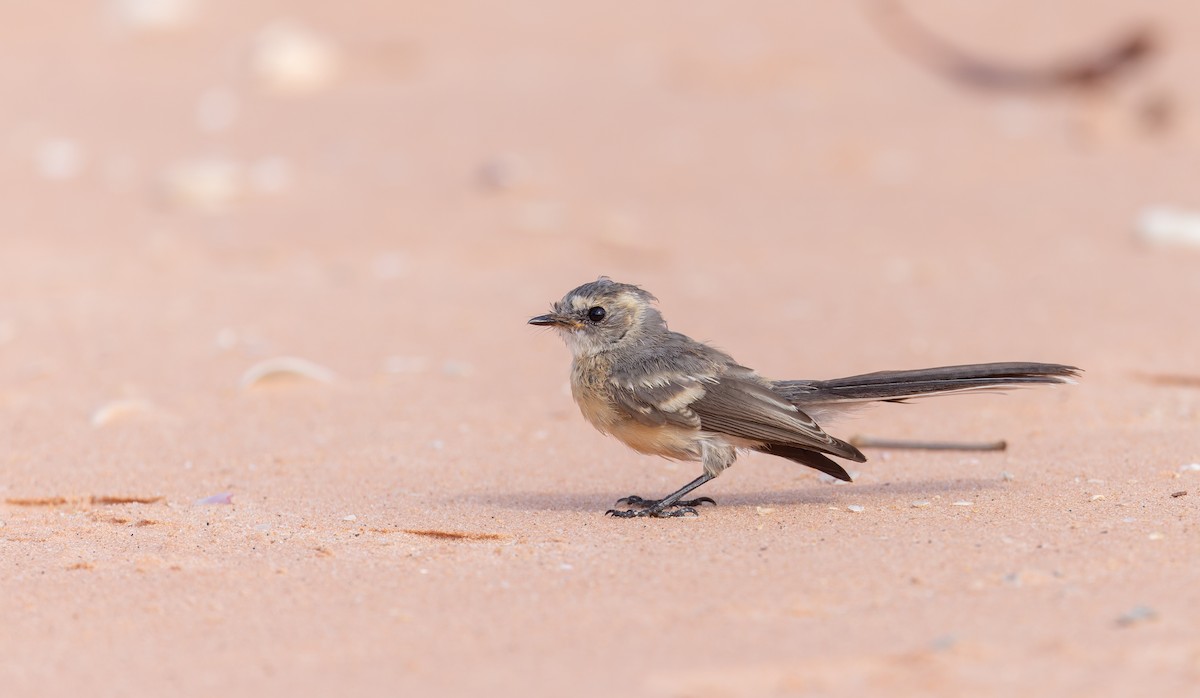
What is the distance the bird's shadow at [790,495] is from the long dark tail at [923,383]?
15.3 inches

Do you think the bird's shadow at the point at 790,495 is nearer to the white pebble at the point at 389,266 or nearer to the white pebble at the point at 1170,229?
the white pebble at the point at 389,266

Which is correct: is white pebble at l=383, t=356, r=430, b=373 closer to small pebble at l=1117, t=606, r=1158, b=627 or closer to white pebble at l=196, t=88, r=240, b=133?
small pebble at l=1117, t=606, r=1158, b=627

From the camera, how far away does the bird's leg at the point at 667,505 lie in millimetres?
5469

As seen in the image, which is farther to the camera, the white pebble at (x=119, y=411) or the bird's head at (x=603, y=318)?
the white pebble at (x=119, y=411)

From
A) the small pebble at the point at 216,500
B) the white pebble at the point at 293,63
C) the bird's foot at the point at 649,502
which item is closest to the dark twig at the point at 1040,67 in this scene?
the white pebble at the point at 293,63

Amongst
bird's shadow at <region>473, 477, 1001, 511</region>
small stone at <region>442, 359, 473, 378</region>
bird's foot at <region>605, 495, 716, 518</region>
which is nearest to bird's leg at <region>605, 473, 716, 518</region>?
bird's foot at <region>605, 495, 716, 518</region>

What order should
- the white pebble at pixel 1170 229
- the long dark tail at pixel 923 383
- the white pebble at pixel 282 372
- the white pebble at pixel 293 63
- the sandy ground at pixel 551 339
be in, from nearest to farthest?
the sandy ground at pixel 551 339 < the long dark tail at pixel 923 383 < the white pebble at pixel 282 372 < the white pebble at pixel 1170 229 < the white pebble at pixel 293 63

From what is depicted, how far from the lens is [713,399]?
18.3 ft

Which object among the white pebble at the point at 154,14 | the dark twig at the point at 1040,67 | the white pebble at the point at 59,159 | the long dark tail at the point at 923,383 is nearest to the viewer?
the long dark tail at the point at 923,383

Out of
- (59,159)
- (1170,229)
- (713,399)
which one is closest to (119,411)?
(713,399)

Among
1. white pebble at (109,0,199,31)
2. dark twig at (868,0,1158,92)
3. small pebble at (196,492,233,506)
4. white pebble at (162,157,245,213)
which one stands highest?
white pebble at (109,0,199,31)

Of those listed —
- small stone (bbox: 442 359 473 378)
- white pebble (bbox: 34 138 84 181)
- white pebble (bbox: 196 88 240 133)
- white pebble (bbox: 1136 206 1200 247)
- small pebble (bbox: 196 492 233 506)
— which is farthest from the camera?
white pebble (bbox: 196 88 240 133)

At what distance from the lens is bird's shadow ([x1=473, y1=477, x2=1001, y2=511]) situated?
5574 millimetres

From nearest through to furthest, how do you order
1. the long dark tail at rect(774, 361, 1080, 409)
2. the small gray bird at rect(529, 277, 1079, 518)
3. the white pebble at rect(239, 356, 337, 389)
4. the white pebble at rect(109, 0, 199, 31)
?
the long dark tail at rect(774, 361, 1080, 409), the small gray bird at rect(529, 277, 1079, 518), the white pebble at rect(239, 356, 337, 389), the white pebble at rect(109, 0, 199, 31)
